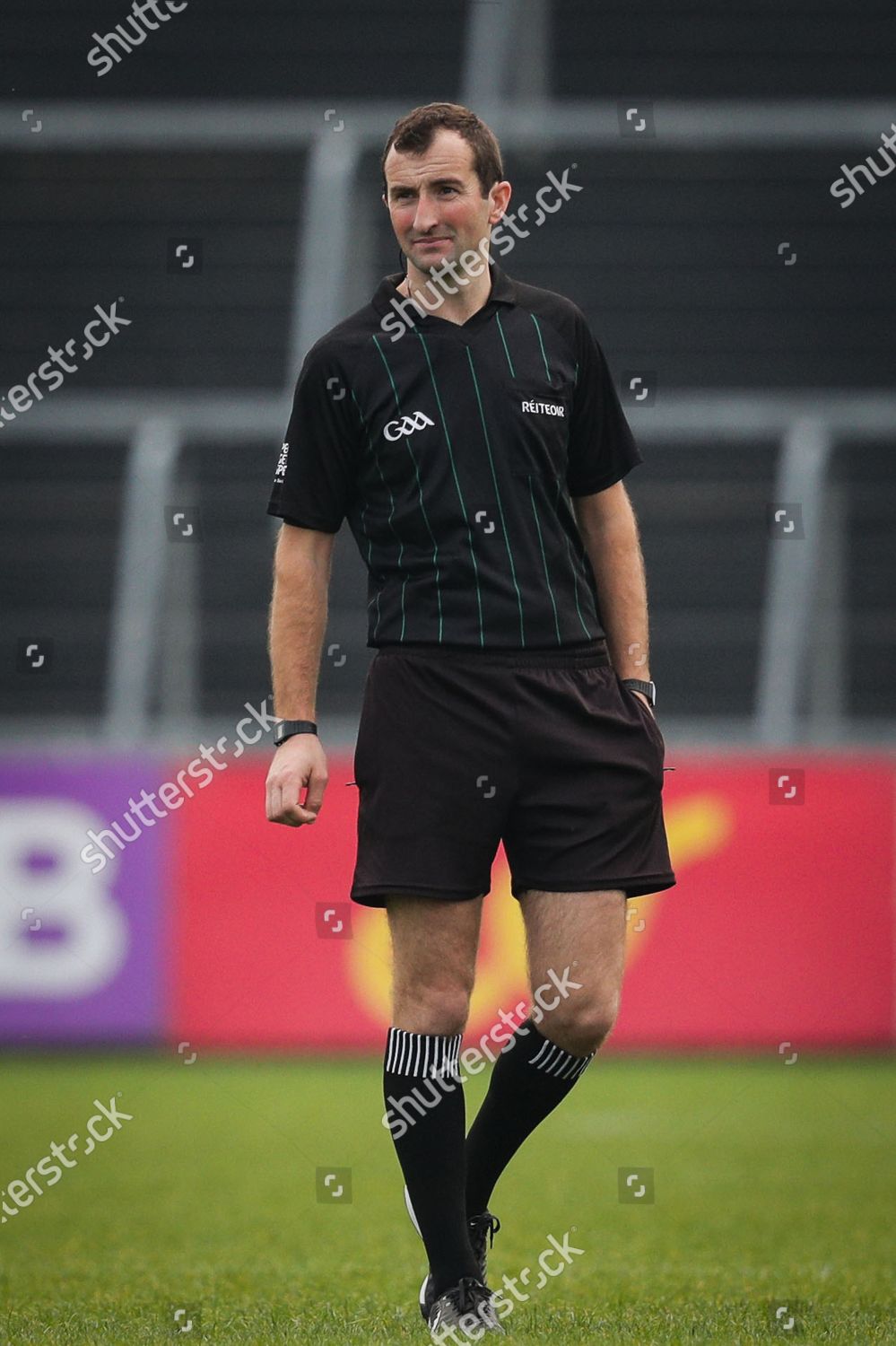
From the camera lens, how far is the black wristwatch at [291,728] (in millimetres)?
3125

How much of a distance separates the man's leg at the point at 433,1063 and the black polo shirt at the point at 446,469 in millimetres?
434

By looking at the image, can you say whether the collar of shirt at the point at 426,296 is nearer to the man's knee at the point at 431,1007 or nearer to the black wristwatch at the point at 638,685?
the black wristwatch at the point at 638,685

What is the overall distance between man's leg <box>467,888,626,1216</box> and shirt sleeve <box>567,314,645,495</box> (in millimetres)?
693

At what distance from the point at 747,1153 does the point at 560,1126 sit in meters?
0.76

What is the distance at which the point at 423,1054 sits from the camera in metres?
3.05

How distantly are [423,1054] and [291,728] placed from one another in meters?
0.55

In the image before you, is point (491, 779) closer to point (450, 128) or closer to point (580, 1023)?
point (580, 1023)

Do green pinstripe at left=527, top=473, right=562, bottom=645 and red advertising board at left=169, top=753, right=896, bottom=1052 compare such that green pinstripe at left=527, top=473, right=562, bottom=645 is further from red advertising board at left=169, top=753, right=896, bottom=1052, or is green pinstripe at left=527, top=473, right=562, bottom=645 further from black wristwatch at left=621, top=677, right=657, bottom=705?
red advertising board at left=169, top=753, right=896, bottom=1052

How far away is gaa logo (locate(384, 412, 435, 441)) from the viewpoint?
305 cm

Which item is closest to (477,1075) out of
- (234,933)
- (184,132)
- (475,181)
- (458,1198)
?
(234,933)

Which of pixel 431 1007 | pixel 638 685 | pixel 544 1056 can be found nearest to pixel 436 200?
pixel 638 685

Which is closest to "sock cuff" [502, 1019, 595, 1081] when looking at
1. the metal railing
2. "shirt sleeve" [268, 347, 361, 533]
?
"shirt sleeve" [268, 347, 361, 533]

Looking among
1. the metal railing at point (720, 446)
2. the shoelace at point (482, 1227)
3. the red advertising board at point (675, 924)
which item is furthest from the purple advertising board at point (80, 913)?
the shoelace at point (482, 1227)

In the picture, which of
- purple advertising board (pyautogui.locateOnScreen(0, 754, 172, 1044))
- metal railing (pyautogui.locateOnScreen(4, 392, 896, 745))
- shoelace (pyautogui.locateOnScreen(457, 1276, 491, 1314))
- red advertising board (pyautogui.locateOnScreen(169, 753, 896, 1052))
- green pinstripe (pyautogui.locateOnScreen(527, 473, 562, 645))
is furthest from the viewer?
metal railing (pyautogui.locateOnScreen(4, 392, 896, 745))
